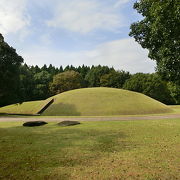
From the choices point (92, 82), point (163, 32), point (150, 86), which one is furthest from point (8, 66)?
point (92, 82)

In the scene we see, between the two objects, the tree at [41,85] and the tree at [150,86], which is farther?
the tree at [41,85]

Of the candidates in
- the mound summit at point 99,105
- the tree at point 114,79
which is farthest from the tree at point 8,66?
the tree at point 114,79

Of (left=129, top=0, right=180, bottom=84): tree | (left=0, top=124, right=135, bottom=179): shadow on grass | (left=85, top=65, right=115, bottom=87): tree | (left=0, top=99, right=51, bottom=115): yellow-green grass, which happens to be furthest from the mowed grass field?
(left=85, top=65, right=115, bottom=87): tree

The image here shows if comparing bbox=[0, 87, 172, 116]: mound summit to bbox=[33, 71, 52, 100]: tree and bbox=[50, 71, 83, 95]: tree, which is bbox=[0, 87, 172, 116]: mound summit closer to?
bbox=[33, 71, 52, 100]: tree

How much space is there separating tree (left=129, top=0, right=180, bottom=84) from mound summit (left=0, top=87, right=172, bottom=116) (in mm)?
31079

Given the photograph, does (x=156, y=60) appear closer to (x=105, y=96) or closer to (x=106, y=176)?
(x=106, y=176)

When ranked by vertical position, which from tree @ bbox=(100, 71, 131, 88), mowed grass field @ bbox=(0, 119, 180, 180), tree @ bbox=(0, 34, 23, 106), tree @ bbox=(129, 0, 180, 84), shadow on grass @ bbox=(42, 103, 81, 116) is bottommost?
mowed grass field @ bbox=(0, 119, 180, 180)

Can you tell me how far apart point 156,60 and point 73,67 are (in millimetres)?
106508

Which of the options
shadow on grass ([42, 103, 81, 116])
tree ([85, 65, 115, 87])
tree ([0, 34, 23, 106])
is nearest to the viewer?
tree ([0, 34, 23, 106])

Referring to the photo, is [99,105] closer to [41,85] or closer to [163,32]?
[163,32]

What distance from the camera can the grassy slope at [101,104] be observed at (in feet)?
149

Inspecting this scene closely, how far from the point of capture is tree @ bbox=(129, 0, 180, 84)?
1095cm

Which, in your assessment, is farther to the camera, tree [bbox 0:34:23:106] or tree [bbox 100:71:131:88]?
tree [bbox 100:71:131:88]

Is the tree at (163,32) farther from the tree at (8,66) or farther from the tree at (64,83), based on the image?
the tree at (64,83)
